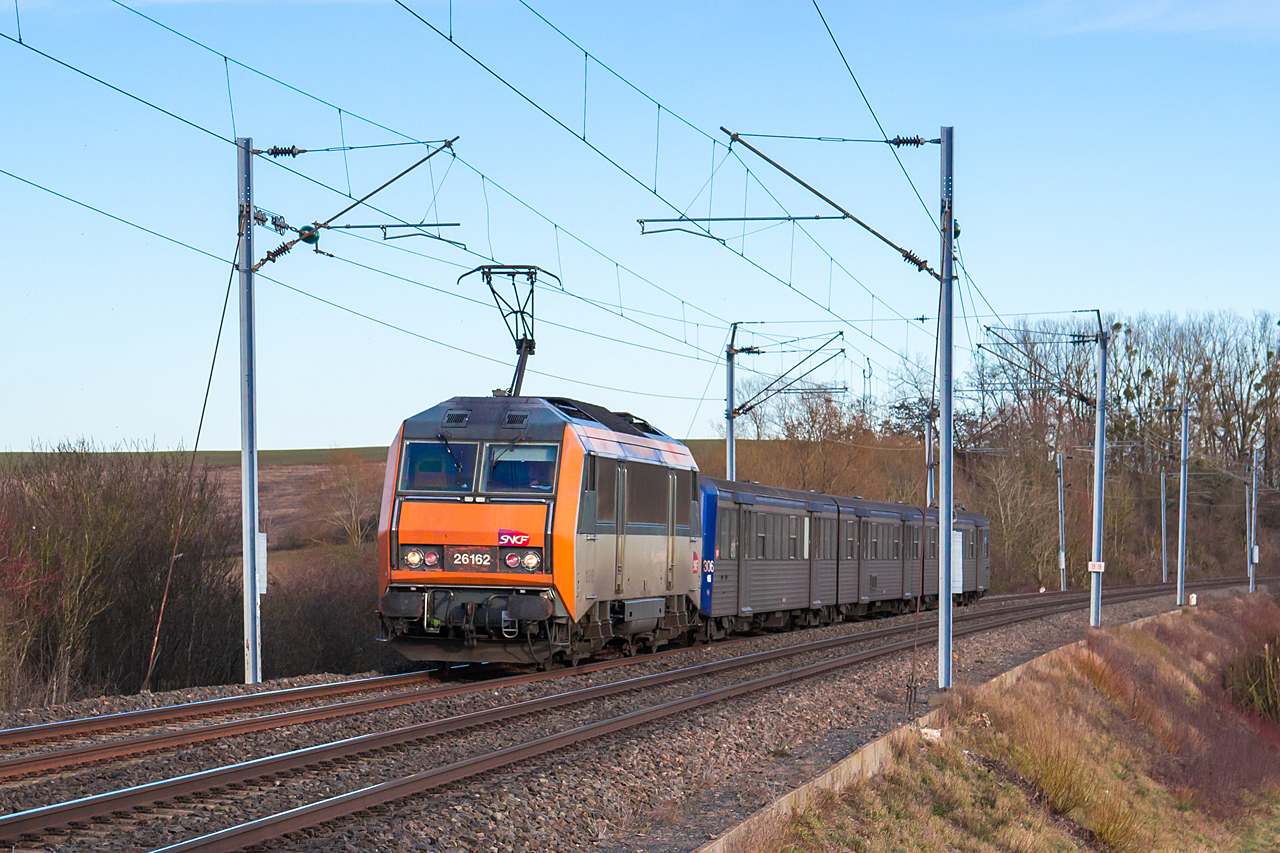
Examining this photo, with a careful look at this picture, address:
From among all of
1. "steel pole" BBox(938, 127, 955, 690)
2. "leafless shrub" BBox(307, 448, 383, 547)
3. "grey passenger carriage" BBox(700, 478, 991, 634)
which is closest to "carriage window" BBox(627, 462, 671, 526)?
"grey passenger carriage" BBox(700, 478, 991, 634)

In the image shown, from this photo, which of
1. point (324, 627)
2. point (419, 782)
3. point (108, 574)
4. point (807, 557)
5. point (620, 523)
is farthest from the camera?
point (807, 557)

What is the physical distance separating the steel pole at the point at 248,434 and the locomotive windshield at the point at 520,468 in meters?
3.02

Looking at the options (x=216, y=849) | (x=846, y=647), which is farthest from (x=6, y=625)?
(x=846, y=647)

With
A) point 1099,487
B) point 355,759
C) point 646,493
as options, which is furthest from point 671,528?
point 1099,487

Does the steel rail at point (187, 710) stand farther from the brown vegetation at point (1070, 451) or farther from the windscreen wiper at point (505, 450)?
the brown vegetation at point (1070, 451)

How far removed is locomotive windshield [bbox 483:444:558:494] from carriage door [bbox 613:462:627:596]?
1561 millimetres

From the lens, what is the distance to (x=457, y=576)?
52.3ft

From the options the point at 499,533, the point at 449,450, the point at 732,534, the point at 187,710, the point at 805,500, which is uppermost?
the point at 449,450

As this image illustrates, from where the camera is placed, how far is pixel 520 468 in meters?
16.3

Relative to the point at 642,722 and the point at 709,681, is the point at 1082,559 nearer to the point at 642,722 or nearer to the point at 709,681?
the point at 709,681

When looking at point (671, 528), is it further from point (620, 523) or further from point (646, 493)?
point (620, 523)

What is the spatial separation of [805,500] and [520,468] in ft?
40.7

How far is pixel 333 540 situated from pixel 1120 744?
34.9 m

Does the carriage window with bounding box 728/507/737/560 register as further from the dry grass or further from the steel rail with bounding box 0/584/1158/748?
the steel rail with bounding box 0/584/1158/748
